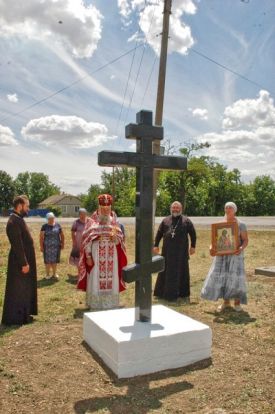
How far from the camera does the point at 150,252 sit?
510 cm

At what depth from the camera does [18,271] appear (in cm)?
657

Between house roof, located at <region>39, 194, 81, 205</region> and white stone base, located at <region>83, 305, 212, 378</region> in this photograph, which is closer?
white stone base, located at <region>83, 305, 212, 378</region>

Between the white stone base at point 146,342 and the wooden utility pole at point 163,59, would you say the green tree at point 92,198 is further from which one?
the white stone base at point 146,342

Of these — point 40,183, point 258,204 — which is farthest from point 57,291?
point 40,183

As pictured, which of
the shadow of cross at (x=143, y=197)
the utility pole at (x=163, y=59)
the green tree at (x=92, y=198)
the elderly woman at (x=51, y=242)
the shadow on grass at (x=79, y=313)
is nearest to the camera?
the shadow of cross at (x=143, y=197)

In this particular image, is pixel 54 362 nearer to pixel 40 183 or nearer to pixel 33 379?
pixel 33 379

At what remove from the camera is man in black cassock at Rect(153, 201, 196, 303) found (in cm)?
843

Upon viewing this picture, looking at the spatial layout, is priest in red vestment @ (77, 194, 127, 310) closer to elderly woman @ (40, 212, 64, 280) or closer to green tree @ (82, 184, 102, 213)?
elderly woman @ (40, 212, 64, 280)

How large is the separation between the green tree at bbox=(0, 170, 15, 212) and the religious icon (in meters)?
77.0

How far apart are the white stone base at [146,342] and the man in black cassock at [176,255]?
2.94 m

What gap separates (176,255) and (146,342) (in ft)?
12.8

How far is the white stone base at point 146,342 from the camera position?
466 centimetres

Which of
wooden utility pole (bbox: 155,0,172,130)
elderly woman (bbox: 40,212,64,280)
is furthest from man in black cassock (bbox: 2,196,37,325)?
wooden utility pole (bbox: 155,0,172,130)

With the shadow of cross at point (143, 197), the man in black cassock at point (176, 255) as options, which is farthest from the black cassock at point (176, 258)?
the shadow of cross at point (143, 197)
